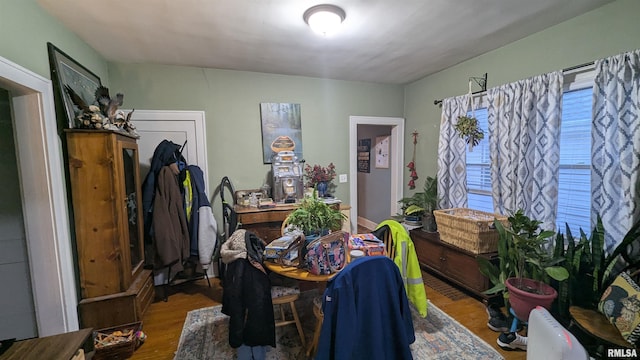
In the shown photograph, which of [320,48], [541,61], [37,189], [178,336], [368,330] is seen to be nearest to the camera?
[368,330]

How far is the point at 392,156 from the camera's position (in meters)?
4.14

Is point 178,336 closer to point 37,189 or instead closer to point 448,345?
point 37,189

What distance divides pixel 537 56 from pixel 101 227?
3.88m

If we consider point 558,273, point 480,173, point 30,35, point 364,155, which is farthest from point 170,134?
point 558,273

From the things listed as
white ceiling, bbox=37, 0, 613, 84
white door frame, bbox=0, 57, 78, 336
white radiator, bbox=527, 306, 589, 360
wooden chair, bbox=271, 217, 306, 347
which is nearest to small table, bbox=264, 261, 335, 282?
wooden chair, bbox=271, 217, 306, 347

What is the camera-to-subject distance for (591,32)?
6.52ft

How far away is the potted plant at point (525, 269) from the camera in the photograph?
1869 millimetres

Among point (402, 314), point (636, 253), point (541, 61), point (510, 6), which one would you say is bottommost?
point (402, 314)

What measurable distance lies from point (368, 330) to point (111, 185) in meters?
2.09

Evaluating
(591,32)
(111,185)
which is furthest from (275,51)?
(591,32)

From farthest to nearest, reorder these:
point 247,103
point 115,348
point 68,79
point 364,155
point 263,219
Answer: point 364,155 < point 247,103 < point 263,219 < point 68,79 < point 115,348

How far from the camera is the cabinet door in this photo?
214 cm

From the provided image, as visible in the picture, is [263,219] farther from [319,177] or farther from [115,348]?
[115,348]

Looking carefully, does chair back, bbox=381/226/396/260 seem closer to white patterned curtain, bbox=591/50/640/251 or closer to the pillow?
the pillow
